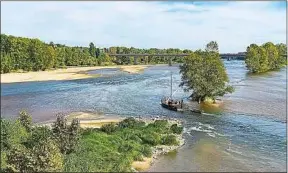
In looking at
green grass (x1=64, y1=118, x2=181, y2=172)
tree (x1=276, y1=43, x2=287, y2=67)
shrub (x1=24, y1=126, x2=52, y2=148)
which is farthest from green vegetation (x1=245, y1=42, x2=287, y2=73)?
shrub (x1=24, y1=126, x2=52, y2=148)

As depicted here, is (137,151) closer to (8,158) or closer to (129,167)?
(129,167)

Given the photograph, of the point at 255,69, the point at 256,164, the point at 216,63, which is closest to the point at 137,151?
the point at 256,164

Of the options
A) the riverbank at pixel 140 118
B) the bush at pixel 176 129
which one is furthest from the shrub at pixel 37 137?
A: the bush at pixel 176 129

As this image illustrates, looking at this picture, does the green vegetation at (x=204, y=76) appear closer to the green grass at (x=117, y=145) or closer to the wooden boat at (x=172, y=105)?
the wooden boat at (x=172, y=105)

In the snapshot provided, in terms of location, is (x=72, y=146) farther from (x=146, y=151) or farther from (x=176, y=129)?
(x=176, y=129)

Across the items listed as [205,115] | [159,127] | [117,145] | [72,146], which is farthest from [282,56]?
[72,146]

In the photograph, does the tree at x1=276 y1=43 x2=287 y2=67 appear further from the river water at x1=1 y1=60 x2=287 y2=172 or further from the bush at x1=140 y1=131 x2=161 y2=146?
the bush at x1=140 y1=131 x2=161 y2=146

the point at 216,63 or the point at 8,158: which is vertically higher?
the point at 216,63
